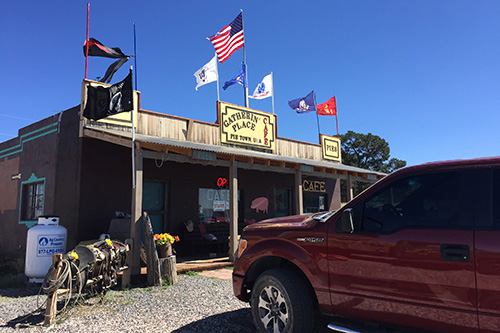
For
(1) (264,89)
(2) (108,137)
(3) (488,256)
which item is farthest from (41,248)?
(1) (264,89)

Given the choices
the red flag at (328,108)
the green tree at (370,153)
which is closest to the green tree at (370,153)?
the green tree at (370,153)

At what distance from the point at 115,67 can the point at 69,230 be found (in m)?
4.36

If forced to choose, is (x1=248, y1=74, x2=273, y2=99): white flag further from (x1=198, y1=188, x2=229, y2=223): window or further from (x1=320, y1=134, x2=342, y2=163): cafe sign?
(x1=198, y1=188, x2=229, y2=223): window

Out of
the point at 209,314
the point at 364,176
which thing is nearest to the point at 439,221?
the point at 209,314

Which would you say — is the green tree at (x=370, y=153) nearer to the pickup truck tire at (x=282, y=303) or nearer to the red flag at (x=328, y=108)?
the red flag at (x=328, y=108)

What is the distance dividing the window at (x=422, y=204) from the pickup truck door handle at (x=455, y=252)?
0.17m

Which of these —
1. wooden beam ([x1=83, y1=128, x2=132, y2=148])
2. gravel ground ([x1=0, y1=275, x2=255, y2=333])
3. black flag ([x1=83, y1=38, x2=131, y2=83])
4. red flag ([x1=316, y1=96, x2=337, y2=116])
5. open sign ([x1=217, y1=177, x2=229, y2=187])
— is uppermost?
red flag ([x1=316, y1=96, x2=337, y2=116])

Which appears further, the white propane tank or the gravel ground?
the white propane tank

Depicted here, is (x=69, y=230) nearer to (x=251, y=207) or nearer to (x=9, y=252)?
(x=9, y=252)

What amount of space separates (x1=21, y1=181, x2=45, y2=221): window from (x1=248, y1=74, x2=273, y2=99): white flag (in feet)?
33.6

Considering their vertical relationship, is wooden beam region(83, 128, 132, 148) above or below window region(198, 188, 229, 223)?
above

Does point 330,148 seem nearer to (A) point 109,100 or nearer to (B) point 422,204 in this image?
(A) point 109,100

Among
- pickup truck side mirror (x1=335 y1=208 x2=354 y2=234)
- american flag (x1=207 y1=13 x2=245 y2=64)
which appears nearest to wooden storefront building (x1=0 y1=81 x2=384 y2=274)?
american flag (x1=207 y1=13 x2=245 y2=64)

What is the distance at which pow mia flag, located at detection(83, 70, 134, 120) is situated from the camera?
8.06 metres
